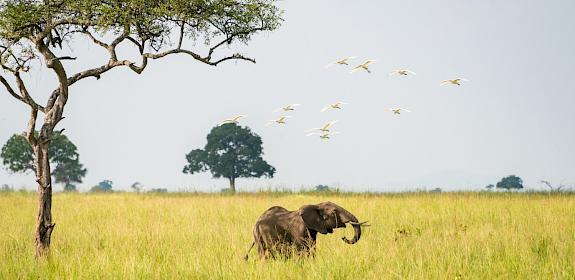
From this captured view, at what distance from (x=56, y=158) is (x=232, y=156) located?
19.9 metres

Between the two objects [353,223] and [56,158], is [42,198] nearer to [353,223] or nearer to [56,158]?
[353,223]

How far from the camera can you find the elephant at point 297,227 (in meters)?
10.2

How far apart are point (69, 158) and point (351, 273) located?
231ft

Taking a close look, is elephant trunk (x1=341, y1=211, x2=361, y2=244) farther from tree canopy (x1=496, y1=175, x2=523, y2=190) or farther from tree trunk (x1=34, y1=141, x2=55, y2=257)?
tree canopy (x1=496, y1=175, x2=523, y2=190)

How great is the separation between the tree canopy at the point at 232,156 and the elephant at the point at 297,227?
6463 centimetres

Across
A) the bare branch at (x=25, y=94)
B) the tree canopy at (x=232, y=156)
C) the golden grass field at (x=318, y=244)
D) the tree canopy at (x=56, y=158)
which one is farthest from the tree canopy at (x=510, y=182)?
the bare branch at (x=25, y=94)

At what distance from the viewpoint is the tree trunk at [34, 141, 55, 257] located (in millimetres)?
14594

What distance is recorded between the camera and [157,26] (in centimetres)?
1527

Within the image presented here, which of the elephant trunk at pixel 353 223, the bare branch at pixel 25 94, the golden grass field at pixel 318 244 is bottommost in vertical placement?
the golden grass field at pixel 318 244

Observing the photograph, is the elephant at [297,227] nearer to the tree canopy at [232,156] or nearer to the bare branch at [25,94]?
the bare branch at [25,94]

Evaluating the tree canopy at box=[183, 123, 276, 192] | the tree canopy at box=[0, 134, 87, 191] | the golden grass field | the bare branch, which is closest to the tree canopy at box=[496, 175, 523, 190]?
the tree canopy at box=[183, 123, 276, 192]

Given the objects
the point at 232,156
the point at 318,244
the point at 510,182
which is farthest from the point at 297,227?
the point at 510,182

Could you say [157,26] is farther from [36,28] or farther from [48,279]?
[48,279]

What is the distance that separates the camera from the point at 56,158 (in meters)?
74.8
